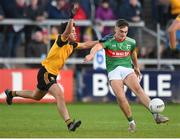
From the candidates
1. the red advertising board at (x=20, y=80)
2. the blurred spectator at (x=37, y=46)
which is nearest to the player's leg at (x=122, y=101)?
the red advertising board at (x=20, y=80)

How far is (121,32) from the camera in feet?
52.9

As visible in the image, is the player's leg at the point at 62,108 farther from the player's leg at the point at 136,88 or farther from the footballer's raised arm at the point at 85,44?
the player's leg at the point at 136,88

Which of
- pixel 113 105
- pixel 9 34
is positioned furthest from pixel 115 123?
pixel 9 34

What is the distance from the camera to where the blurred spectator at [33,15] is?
972 inches

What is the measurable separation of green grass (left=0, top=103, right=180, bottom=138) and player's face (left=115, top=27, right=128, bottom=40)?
1862mm

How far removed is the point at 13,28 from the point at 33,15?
2.42 ft

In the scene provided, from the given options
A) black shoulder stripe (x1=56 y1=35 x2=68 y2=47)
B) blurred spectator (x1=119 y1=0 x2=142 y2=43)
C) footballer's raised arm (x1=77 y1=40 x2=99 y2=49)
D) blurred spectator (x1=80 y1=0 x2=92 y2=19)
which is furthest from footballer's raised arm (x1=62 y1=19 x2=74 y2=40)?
blurred spectator (x1=80 y1=0 x2=92 y2=19)

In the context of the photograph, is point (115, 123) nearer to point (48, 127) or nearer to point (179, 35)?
point (48, 127)

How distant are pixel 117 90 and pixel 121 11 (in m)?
10.3

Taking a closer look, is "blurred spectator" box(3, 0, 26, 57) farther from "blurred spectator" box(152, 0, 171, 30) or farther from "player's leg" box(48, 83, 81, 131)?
"player's leg" box(48, 83, 81, 131)

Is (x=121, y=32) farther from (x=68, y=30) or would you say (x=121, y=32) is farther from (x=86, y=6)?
(x=86, y=6)

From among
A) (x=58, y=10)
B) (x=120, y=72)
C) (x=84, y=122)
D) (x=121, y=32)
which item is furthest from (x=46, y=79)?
(x=58, y=10)

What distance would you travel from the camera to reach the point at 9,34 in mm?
24609

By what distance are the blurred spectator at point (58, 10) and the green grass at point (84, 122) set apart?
10.6 ft
